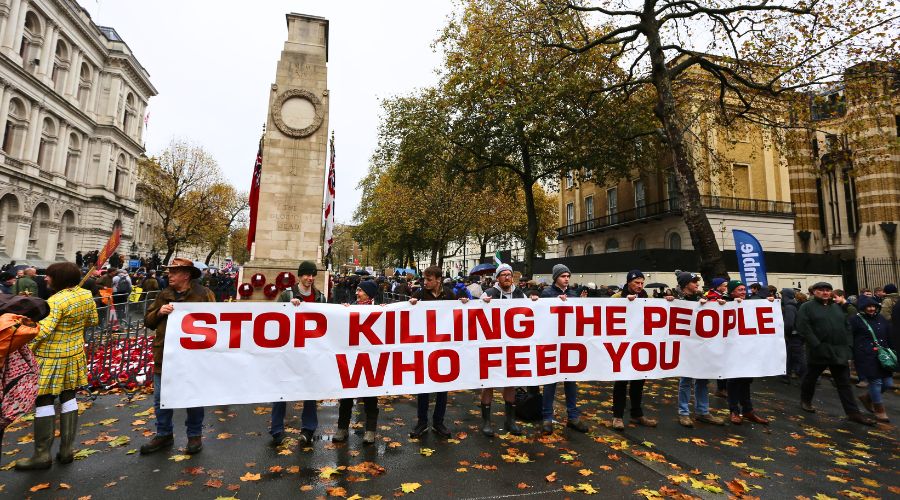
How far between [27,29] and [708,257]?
2113 inches

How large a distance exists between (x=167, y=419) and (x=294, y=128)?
9990 millimetres

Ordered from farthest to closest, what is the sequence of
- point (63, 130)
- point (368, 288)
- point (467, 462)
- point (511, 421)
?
point (63, 130)
point (511, 421)
point (368, 288)
point (467, 462)

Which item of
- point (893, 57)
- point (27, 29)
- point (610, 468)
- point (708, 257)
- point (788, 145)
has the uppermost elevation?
point (27, 29)

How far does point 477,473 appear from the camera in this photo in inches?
172

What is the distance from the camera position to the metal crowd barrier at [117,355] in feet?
24.1

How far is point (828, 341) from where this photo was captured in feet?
22.2

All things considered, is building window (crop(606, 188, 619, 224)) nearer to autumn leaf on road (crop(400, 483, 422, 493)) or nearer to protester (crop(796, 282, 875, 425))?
protester (crop(796, 282, 875, 425))

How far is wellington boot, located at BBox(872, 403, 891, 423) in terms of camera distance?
22.4ft

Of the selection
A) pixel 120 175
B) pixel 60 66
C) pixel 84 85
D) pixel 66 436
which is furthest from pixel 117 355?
pixel 120 175

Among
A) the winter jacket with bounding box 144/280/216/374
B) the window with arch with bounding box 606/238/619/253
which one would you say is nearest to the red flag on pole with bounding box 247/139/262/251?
the winter jacket with bounding box 144/280/216/374

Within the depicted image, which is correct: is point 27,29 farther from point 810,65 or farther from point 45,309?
point 810,65

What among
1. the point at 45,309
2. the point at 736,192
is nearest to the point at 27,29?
the point at 45,309

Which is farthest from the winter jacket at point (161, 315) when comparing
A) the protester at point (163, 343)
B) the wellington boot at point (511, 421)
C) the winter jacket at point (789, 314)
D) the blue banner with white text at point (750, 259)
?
the blue banner with white text at point (750, 259)

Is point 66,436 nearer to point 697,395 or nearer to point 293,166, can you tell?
point 697,395
